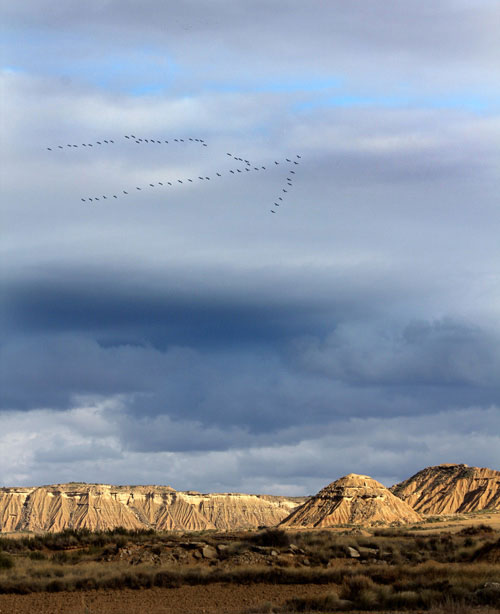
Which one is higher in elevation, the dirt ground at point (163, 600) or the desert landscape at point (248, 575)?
the desert landscape at point (248, 575)

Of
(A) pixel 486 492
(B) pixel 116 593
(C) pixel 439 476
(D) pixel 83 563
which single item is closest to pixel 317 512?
(A) pixel 486 492

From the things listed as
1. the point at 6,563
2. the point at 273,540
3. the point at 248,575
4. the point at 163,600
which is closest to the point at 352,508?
the point at 273,540

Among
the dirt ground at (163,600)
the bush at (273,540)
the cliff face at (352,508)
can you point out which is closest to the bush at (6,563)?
the dirt ground at (163,600)

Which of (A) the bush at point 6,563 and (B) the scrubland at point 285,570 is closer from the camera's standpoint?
(B) the scrubland at point 285,570

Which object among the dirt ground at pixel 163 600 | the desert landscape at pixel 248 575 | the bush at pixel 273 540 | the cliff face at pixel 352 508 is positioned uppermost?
the cliff face at pixel 352 508

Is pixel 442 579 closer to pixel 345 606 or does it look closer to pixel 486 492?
pixel 345 606

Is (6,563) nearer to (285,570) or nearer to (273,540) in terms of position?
(273,540)

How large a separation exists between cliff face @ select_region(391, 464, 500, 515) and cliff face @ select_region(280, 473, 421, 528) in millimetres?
22781

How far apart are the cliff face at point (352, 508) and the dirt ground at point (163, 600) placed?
82907 mm

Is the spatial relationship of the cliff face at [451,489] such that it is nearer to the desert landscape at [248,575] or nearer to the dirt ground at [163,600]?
the desert landscape at [248,575]

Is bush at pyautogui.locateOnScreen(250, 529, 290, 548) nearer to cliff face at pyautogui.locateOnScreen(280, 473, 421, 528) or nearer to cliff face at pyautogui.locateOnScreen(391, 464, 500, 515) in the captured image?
cliff face at pyautogui.locateOnScreen(280, 473, 421, 528)

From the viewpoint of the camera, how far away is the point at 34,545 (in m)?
67.1

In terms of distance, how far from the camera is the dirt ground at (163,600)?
3406cm

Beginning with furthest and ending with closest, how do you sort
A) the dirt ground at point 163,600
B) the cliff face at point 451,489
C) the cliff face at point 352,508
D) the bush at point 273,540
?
the cliff face at point 451,489 → the cliff face at point 352,508 → the bush at point 273,540 → the dirt ground at point 163,600
